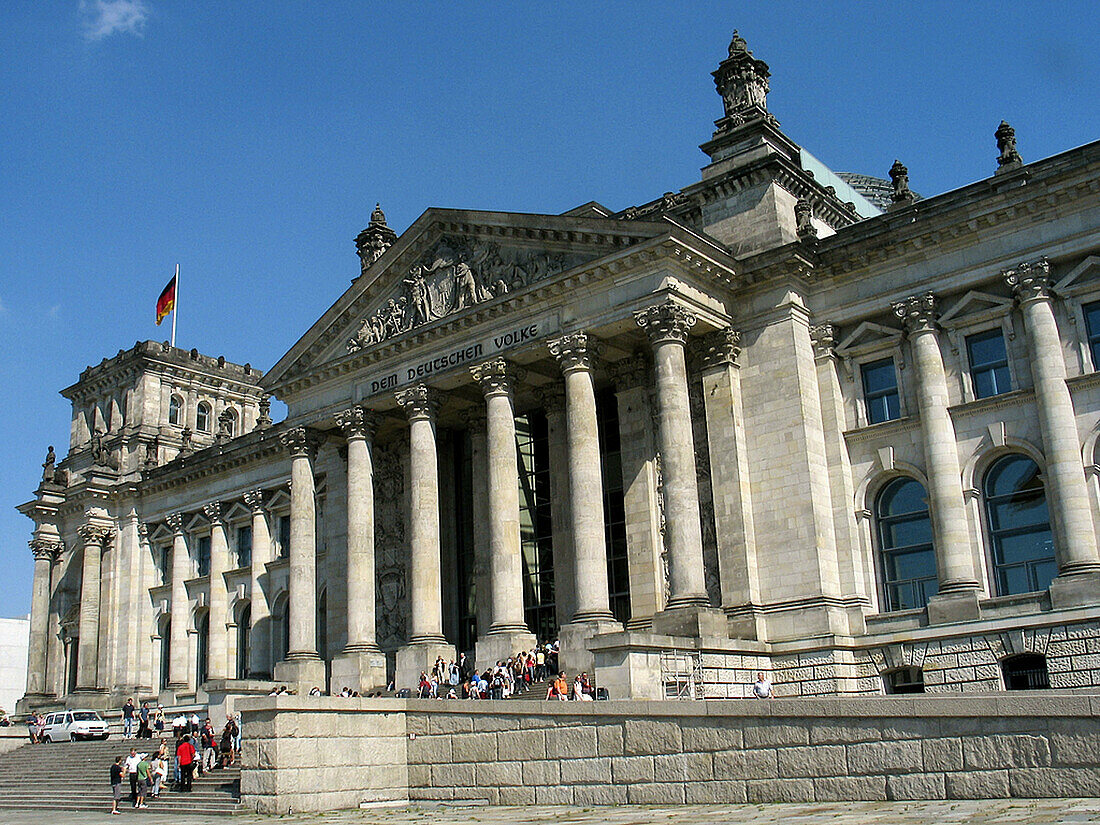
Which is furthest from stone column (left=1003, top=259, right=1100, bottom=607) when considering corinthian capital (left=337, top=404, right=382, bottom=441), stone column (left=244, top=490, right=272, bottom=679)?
stone column (left=244, top=490, right=272, bottom=679)

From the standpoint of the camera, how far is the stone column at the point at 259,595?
5450 centimetres

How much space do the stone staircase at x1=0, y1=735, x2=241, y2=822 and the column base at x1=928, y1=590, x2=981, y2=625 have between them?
61.5 feet

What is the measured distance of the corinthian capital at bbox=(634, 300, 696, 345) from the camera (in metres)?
34.5

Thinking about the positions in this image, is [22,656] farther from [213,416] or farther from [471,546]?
[471,546]

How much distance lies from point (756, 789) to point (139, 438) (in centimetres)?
5263

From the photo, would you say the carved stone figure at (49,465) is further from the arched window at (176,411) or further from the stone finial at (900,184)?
the stone finial at (900,184)

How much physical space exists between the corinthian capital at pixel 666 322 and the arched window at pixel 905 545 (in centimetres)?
786

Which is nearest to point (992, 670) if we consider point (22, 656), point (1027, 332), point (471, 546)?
point (1027, 332)

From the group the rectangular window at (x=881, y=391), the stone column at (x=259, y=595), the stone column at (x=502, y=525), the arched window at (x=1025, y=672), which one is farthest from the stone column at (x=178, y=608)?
the arched window at (x=1025, y=672)

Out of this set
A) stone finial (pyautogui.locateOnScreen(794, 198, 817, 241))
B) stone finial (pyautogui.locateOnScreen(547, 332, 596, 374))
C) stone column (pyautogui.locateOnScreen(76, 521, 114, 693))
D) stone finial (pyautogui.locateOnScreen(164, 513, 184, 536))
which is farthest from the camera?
stone column (pyautogui.locateOnScreen(76, 521, 114, 693))

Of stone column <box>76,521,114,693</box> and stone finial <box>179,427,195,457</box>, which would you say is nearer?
stone column <box>76,521,114,693</box>

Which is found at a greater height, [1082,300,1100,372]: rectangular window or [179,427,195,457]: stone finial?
[179,427,195,457]: stone finial

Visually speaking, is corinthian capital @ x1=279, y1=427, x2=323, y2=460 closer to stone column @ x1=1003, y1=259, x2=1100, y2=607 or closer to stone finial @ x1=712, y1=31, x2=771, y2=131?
stone finial @ x1=712, y1=31, x2=771, y2=131

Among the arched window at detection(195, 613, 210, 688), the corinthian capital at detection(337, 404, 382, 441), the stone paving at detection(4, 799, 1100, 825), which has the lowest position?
the stone paving at detection(4, 799, 1100, 825)
